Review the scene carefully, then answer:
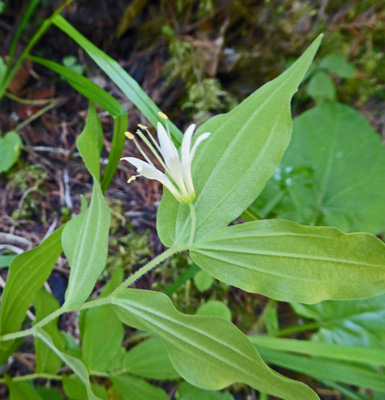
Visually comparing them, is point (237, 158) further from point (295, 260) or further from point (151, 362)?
point (151, 362)

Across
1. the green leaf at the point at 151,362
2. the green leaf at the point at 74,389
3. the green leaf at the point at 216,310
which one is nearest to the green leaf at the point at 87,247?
the green leaf at the point at 74,389

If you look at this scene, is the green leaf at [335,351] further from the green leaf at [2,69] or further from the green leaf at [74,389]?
the green leaf at [2,69]

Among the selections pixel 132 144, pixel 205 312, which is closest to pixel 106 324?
pixel 205 312

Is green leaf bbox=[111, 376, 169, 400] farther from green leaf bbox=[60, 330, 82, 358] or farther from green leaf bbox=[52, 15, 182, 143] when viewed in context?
green leaf bbox=[52, 15, 182, 143]

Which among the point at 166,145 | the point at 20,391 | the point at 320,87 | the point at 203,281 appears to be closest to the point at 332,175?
the point at 320,87

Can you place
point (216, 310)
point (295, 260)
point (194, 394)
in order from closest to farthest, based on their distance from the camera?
point (295, 260) < point (194, 394) < point (216, 310)
